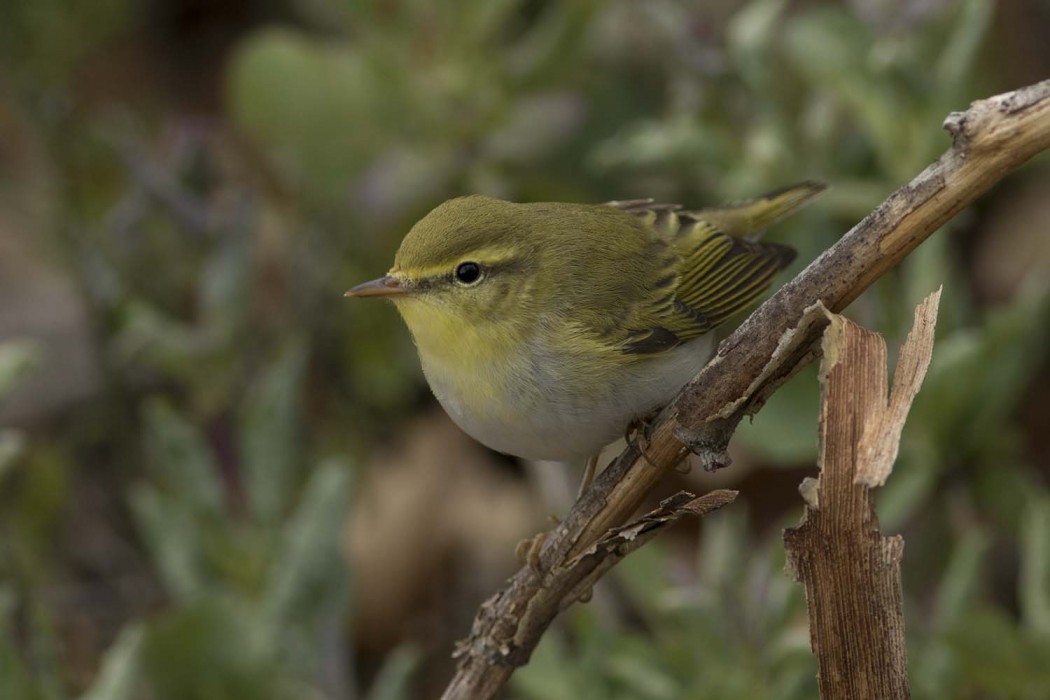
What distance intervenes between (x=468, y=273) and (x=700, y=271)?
62cm

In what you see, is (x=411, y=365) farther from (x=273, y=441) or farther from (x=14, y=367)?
→ (x=14, y=367)

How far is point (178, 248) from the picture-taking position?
188 inches

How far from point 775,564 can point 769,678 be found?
0.30 meters

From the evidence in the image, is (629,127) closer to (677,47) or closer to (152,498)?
(677,47)

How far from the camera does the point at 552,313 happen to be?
277 centimetres

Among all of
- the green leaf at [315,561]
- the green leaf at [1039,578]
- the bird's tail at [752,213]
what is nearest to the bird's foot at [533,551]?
the green leaf at [315,561]

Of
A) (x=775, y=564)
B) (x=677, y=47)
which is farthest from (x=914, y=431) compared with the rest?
(x=677, y=47)

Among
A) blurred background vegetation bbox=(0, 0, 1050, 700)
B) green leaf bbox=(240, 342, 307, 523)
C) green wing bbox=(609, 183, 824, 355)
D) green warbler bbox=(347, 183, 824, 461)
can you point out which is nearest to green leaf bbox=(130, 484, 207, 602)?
blurred background vegetation bbox=(0, 0, 1050, 700)

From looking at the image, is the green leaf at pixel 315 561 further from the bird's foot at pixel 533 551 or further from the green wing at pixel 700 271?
the green wing at pixel 700 271

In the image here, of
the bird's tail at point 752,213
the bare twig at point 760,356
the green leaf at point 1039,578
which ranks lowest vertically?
the bare twig at point 760,356

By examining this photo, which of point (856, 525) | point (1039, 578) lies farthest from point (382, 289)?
point (1039, 578)

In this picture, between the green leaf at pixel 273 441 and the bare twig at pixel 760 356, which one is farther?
the green leaf at pixel 273 441

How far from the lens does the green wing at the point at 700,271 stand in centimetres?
285

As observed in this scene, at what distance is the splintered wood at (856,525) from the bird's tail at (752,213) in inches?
63.2
